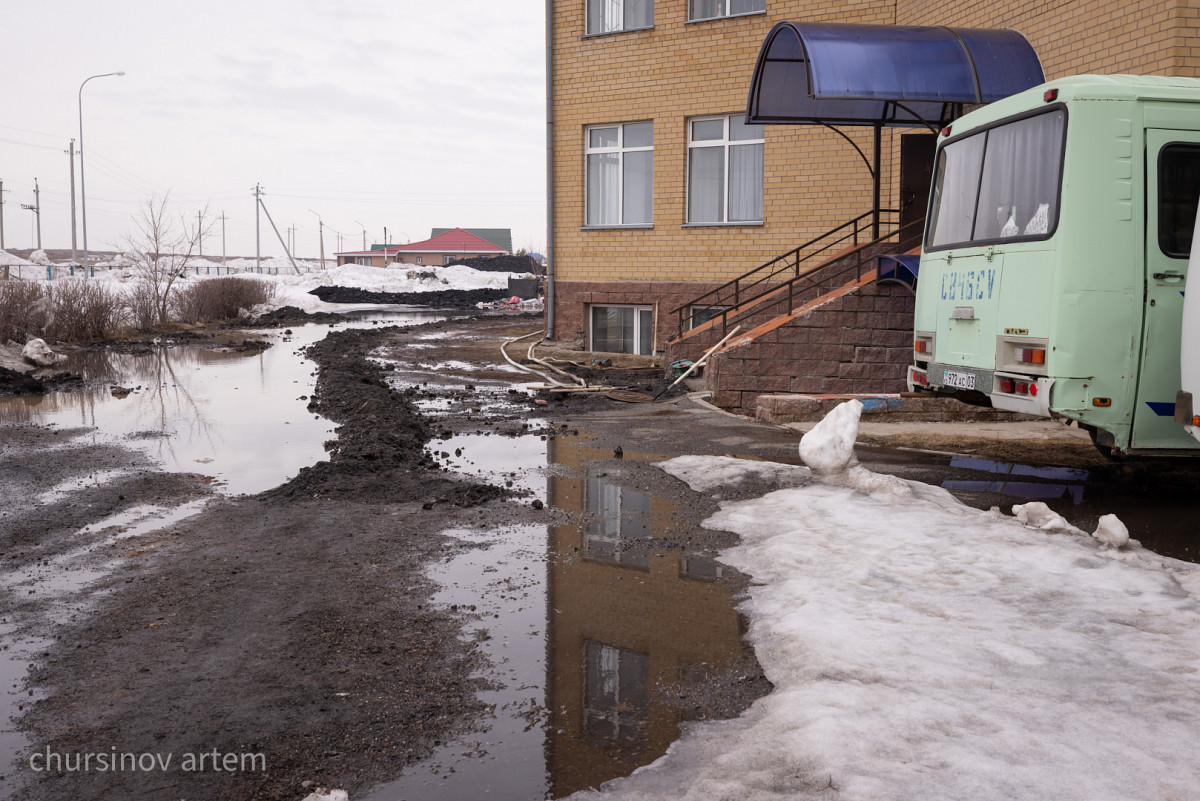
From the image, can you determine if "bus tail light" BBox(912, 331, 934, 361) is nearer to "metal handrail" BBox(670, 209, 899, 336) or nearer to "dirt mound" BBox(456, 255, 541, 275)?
"metal handrail" BBox(670, 209, 899, 336)

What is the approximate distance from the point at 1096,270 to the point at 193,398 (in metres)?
11.3

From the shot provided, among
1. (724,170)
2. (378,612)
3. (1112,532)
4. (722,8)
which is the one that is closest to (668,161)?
(724,170)

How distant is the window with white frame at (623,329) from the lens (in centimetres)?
1917

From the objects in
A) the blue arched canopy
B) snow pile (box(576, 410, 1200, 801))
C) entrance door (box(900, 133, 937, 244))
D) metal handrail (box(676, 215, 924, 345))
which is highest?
the blue arched canopy

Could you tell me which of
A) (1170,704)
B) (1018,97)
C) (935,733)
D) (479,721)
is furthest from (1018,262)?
(479,721)

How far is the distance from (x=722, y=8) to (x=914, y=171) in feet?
18.3

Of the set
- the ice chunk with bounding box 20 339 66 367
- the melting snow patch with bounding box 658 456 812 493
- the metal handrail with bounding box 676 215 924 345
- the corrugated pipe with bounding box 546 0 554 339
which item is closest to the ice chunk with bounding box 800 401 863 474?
the melting snow patch with bounding box 658 456 812 493

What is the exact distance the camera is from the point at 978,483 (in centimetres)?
790

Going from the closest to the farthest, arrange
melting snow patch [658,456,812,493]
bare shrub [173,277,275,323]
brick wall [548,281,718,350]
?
melting snow patch [658,456,812,493] → brick wall [548,281,718,350] → bare shrub [173,277,275,323]

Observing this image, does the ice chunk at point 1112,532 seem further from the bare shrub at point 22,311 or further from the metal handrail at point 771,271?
the bare shrub at point 22,311

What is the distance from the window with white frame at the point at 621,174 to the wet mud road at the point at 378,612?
1051 centimetres

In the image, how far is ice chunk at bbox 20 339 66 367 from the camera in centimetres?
1662

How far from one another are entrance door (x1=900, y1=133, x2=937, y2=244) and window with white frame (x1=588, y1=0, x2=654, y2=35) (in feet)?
20.5

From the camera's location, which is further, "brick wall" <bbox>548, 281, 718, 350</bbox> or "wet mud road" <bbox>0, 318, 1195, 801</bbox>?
"brick wall" <bbox>548, 281, 718, 350</bbox>
